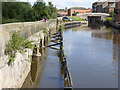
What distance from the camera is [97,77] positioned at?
41.1 feet

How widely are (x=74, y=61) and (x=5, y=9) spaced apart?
11.2m

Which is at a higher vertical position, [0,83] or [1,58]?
[1,58]

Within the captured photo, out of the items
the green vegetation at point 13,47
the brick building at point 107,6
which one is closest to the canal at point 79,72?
the green vegetation at point 13,47

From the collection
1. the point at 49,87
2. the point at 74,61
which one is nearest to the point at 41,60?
the point at 74,61

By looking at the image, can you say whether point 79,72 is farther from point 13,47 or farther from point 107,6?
point 107,6

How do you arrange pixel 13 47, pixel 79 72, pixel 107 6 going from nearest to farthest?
pixel 13 47 → pixel 79 72 → pixel 107 6

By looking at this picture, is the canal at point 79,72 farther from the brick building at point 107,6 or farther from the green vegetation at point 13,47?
the brick building at point 107,6

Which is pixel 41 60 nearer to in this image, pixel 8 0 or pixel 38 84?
pixel 38 84

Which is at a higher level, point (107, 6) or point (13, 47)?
point (107, 6)

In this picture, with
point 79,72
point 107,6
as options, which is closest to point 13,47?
point 79,72

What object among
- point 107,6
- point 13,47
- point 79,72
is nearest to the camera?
point 13,47

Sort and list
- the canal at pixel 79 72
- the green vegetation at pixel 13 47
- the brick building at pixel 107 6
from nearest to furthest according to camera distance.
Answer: the green vegetation at pixel 13 47 < the canal at pixel 79 72 < the brick building at pixel 107 6

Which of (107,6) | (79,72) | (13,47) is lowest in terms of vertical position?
(79,72)

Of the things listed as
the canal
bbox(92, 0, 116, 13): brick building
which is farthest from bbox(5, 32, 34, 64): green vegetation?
bbox(92, 0, 116, 13): brick building
